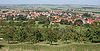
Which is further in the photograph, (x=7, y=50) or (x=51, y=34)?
(x=51, y=34)

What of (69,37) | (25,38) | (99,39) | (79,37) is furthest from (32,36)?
(99,39)

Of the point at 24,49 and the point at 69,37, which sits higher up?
the point at 24,49

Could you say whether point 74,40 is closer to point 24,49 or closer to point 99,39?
point 99,39

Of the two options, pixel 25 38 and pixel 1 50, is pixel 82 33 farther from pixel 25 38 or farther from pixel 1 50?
pixel 1 50

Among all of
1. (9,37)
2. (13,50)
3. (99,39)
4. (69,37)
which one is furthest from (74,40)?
(13,50)

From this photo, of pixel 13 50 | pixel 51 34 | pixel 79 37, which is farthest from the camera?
pixel 79 37

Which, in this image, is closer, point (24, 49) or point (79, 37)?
point (24, 49)

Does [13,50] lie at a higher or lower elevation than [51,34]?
higher

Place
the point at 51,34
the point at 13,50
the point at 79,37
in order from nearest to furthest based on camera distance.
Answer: the point at 13,50
the point at 51,34
the point at 79,37
